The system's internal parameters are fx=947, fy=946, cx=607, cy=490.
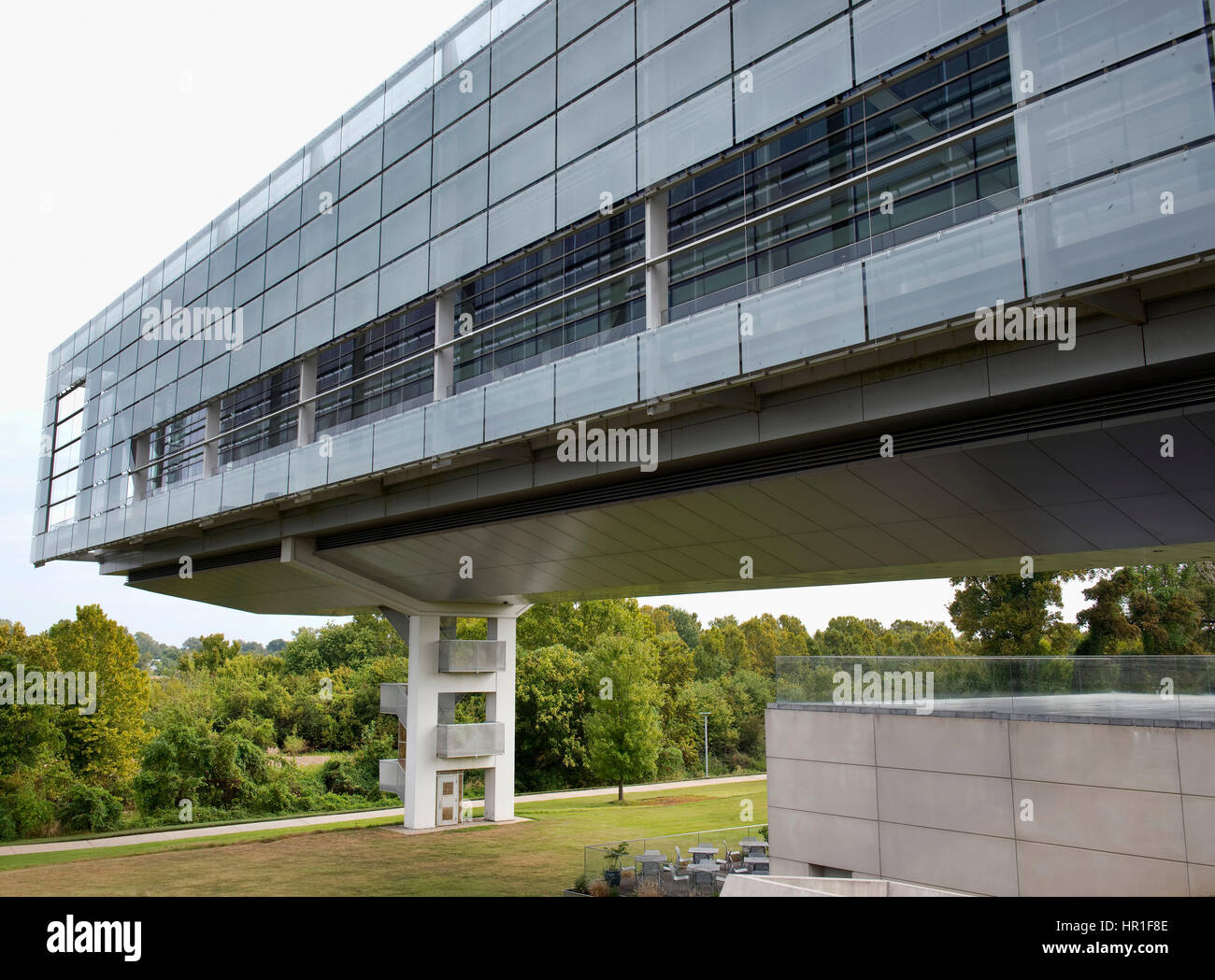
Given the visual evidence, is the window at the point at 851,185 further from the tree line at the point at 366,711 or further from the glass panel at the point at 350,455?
the tree line at the point at 366,711

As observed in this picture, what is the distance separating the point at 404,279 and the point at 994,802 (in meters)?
16.8

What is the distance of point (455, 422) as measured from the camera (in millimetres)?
19375

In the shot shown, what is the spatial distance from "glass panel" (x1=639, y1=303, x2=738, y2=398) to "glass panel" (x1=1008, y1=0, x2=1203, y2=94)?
4970 millimetres

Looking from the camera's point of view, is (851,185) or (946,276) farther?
(851,185)

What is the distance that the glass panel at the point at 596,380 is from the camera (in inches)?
628

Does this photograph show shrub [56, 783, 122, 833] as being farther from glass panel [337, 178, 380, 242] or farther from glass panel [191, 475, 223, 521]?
glass panel [337, 178, 380, 242]

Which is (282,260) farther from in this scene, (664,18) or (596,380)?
(596,380)

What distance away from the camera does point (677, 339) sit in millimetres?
15141

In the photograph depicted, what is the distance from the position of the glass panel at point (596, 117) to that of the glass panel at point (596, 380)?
4.44 metres

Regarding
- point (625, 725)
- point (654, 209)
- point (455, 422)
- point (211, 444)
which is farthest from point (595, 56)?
point (625, 725)

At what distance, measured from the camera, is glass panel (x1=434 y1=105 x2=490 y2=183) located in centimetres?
2109

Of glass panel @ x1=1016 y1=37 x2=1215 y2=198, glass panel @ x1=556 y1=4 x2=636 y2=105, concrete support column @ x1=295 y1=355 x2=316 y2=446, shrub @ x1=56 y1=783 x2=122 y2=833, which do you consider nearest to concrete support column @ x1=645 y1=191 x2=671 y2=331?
glass panel @ x1=556 y1=4 x2=636 y2=105
